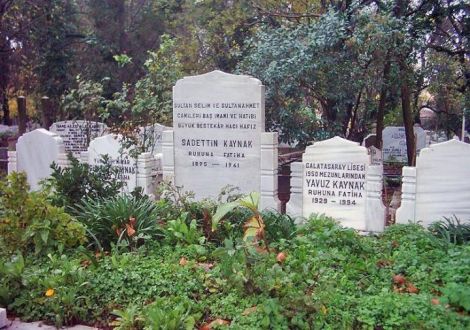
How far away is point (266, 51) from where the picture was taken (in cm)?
955

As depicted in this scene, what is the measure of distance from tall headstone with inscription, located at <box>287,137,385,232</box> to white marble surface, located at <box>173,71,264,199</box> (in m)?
0.73

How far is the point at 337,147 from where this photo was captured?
7.50 m

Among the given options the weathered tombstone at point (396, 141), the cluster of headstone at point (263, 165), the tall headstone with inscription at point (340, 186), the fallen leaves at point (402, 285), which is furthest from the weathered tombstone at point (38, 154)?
the weathered tombstone at point (396, 141)

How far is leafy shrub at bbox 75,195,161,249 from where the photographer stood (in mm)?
5531

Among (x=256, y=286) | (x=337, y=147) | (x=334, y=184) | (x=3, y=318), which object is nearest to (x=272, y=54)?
(x=337, y=147)

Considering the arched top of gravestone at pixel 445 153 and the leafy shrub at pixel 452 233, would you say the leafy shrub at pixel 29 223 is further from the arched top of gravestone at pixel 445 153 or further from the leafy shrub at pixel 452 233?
the arched top of gravestone at pixel 445 153

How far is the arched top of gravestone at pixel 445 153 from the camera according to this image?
6996mm

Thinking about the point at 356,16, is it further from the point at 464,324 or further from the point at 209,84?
the point at 464,324

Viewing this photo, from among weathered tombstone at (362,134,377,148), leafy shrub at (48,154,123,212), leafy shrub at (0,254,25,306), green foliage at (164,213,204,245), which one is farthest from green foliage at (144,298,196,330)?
weathered tombstone at (362,134,377,148)

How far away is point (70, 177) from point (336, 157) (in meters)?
3.68

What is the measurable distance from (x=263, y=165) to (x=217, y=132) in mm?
931

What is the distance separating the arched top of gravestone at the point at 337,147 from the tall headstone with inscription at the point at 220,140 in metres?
0.66

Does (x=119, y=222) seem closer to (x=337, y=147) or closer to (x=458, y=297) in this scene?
(x=337, y=147)

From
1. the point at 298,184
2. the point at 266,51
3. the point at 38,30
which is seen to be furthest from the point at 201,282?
the point at 38,30
